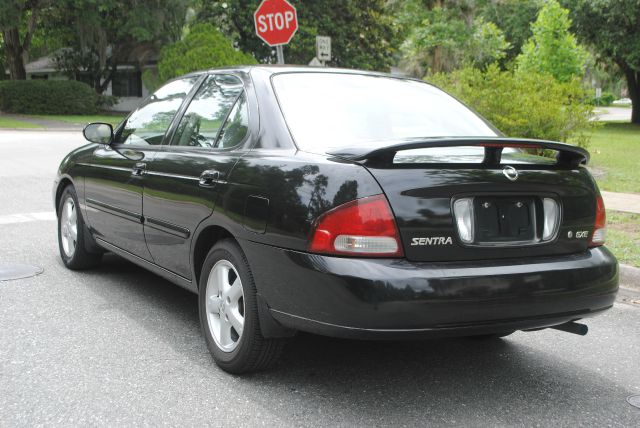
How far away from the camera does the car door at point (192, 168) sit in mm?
4035

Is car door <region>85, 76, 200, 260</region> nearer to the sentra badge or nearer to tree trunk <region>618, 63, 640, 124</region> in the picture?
the sentra badge

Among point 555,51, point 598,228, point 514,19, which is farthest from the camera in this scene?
point 514,19

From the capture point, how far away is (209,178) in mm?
4000

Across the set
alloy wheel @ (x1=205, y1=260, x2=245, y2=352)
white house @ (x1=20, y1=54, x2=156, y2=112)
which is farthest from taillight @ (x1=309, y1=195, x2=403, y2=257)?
white house @ (x1=20, y1=54, x2=156, y2=112)

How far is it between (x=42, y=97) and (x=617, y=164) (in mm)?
29950

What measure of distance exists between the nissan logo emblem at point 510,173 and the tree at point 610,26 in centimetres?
3037

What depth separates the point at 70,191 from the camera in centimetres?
618

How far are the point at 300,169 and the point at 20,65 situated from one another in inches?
1639

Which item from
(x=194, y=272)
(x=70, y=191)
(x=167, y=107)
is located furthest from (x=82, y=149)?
(x=194, y=272)

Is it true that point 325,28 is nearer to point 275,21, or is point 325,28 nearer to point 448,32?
point 448,32

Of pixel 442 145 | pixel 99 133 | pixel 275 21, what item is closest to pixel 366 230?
pixel 442 145

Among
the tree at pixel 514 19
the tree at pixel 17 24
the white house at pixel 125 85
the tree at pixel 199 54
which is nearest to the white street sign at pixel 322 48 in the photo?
the tree at pixel 199 54

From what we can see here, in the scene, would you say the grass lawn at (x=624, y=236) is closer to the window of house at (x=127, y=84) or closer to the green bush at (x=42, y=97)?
the green bush at (x=42, y=97)

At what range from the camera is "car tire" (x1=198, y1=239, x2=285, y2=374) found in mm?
3635
